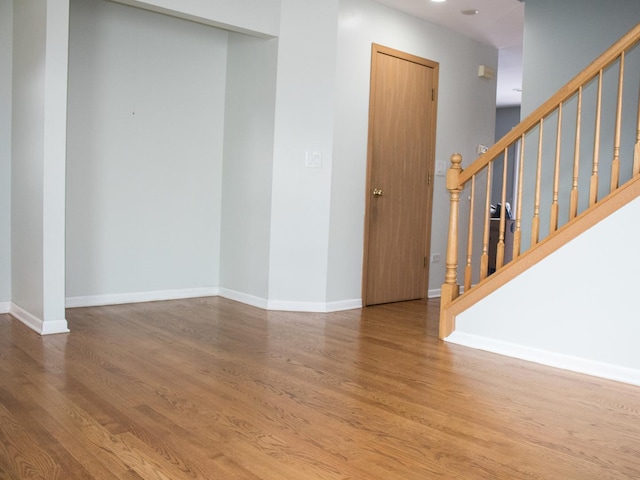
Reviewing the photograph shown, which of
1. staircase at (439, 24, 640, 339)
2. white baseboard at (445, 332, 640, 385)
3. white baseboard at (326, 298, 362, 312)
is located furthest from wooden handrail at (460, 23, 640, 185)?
white baseboard at (326, 298, 362, 312)

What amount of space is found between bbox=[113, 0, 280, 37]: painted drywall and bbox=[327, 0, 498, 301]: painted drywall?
534 millimetres

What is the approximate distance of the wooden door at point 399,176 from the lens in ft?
16.1

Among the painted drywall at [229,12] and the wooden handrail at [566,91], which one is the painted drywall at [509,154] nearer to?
the painted drywall at [229,12]

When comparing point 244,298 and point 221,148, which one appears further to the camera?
point 221,148

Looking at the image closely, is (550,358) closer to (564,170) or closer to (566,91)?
(566,91)

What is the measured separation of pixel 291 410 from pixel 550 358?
5.19 feet

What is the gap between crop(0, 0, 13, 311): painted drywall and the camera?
4.05 metres

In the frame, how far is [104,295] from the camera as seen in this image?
4609mm

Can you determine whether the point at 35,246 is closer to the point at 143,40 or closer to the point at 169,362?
the point at 169,362

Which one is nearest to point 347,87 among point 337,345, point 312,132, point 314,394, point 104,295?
point 312,132

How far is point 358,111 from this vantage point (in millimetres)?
4750

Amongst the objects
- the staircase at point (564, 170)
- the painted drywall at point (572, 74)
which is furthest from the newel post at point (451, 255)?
the painted drywall at point (572, 74)

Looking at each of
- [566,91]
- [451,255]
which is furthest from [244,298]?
[566,91]

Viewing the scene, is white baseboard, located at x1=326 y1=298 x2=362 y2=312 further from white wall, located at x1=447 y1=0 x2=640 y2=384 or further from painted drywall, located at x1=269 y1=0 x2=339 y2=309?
white wall, located at x1=447 y1=0 x2=640 y2=384
